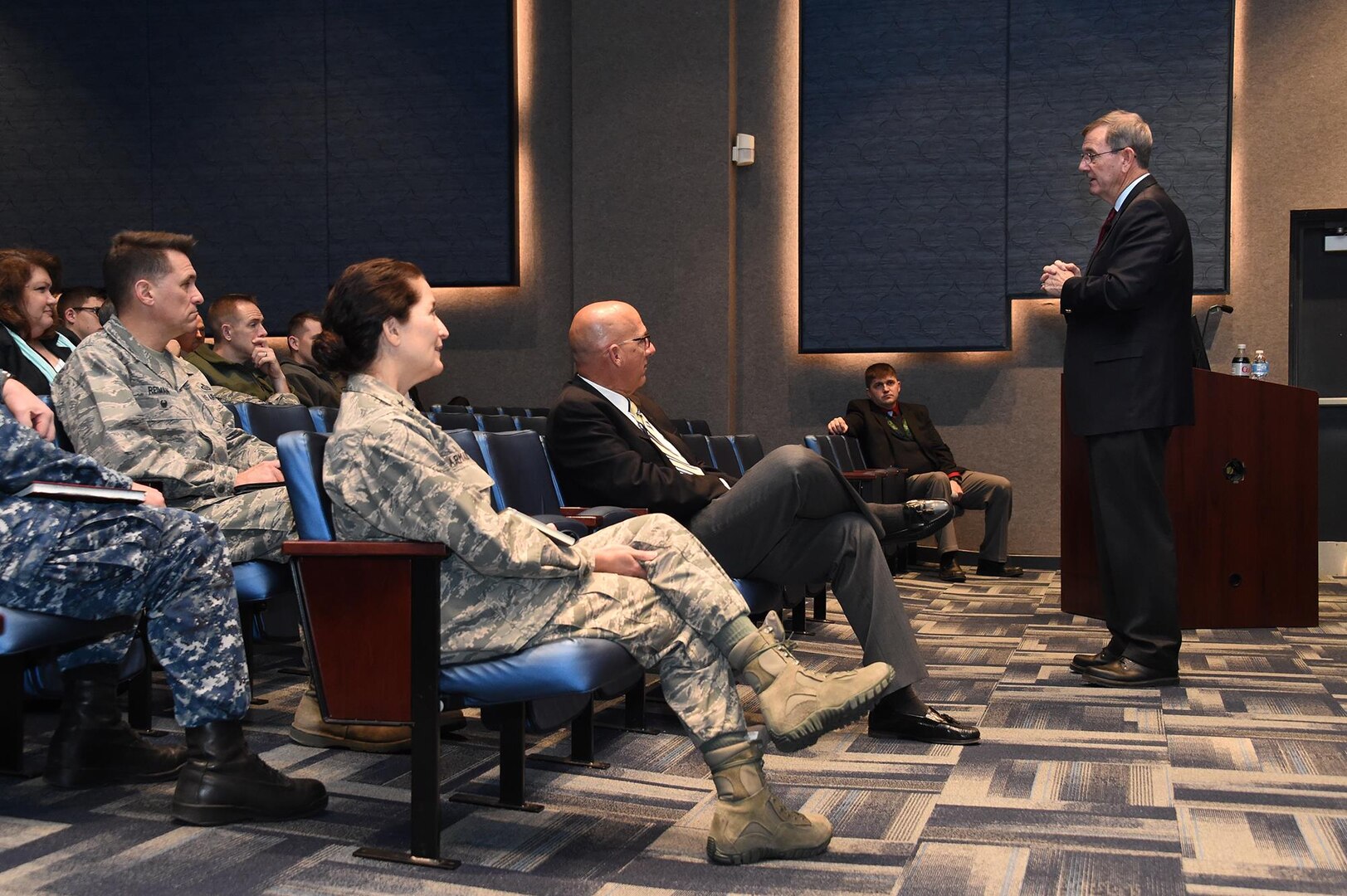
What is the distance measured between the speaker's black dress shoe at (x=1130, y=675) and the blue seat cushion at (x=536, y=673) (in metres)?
1.95

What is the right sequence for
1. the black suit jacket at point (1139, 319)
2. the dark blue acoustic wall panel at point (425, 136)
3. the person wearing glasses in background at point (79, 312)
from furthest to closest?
the dark blue acoustic wall panel at point (425, 136) < the person wearing glasses in background at point (79, 312) < the black suit jacket at point (1139, 319)

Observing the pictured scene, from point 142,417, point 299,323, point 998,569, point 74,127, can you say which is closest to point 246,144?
point 74,127

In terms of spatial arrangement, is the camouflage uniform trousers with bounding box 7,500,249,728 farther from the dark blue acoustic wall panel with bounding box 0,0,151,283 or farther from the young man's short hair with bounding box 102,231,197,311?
the dark blue acoustic wall panel with bounding box 0,0,151,283

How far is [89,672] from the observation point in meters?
2.36

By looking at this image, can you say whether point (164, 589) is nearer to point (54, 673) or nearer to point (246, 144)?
point (54, 673)

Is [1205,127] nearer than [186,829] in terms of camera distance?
No

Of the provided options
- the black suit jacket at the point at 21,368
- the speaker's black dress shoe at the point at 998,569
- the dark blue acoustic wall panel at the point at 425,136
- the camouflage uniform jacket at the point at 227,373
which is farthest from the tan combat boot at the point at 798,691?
the dark blue acoustic wall panel at the point at 425,136

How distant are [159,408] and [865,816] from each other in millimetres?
1891

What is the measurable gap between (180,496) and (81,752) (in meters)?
0.69

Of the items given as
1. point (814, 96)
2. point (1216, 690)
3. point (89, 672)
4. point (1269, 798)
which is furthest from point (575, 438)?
point (814, 96)

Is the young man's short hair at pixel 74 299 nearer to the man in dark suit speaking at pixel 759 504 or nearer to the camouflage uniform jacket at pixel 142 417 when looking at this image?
the camouflage uniform jacket at pixel 142 417

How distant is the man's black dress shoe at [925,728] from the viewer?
8.90ft

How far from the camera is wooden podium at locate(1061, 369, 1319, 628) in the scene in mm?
3912

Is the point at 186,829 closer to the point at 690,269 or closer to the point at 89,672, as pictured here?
the point at 89,672
